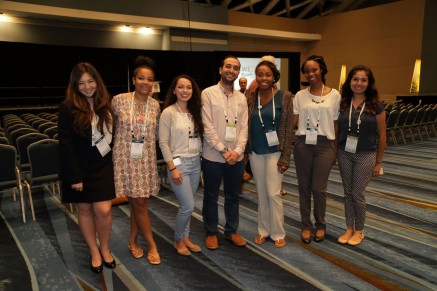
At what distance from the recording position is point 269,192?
113 inches

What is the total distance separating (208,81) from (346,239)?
36.3 ft

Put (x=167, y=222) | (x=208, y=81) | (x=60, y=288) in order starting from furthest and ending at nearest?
(x=208, y=81) < (x=167, y=222) < (x=60, y=288)

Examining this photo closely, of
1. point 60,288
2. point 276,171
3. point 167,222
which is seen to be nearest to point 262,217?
point 276,171

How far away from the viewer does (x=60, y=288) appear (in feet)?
7.74

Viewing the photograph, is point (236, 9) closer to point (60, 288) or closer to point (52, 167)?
point (52, 167)

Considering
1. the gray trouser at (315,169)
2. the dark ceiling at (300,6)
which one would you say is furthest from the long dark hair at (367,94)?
the dark ceiling at (300,6)

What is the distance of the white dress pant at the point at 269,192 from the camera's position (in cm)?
281

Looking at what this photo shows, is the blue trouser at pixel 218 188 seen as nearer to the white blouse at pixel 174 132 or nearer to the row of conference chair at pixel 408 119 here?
the white blouse at pixel 174 132

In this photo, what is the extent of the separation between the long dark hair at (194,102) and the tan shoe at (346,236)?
154 cm

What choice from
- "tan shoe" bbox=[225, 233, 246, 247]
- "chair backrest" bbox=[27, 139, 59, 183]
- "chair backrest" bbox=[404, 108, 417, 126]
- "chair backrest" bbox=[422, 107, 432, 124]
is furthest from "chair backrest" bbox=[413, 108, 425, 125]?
"chair backrest" bbox=[27, 139, 59, 183]

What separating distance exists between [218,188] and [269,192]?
0.43m

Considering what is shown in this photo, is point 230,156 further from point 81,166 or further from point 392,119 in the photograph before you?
point 392,119

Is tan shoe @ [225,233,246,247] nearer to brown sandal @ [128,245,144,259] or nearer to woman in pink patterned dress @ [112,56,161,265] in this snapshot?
brown sandal @ [128,245,144,259]

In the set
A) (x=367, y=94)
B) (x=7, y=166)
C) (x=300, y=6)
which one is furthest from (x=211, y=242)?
(x=300, y=6)
